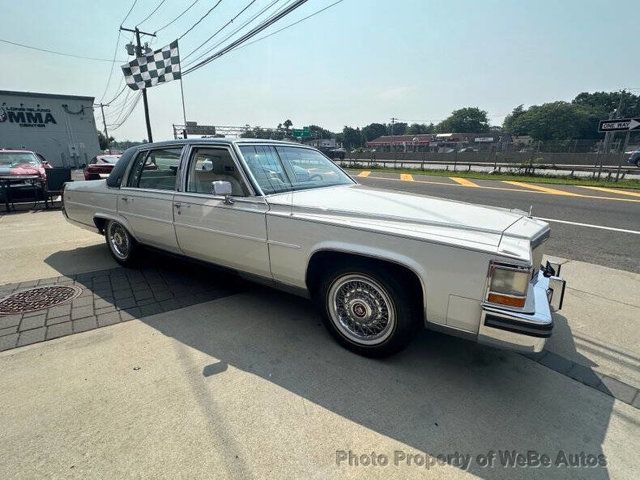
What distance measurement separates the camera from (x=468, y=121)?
115000 mm

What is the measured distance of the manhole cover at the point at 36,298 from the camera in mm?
3420

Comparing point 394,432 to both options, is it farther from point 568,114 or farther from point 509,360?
point 568,114

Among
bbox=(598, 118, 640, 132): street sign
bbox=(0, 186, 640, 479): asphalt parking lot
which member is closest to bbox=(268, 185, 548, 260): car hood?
bbox=(0, 186, 640, 479): asphalt parking lot

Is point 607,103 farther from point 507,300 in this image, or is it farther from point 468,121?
point 507,300

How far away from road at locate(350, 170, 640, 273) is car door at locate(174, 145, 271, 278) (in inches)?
182

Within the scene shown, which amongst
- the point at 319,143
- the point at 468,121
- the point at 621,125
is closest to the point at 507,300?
Result: the point at 621,125

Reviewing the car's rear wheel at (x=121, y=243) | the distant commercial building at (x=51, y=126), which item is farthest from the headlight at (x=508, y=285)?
the distant commercial building at (x=51, y=126)

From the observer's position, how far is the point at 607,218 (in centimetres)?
750

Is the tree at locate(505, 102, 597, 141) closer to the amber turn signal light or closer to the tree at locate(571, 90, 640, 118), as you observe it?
the tree at locate(571, 90, 640, 118)

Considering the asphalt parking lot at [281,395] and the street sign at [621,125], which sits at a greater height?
the street sign at [621,125]

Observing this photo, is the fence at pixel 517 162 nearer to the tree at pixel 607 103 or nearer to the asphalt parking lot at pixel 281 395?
the asphalt parking lot at pixel 281 395

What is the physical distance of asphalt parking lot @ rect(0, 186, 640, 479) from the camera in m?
1.80

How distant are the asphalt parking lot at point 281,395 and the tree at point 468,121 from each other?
12660cm

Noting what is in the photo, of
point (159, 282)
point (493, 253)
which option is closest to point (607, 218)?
point (493, 253)
